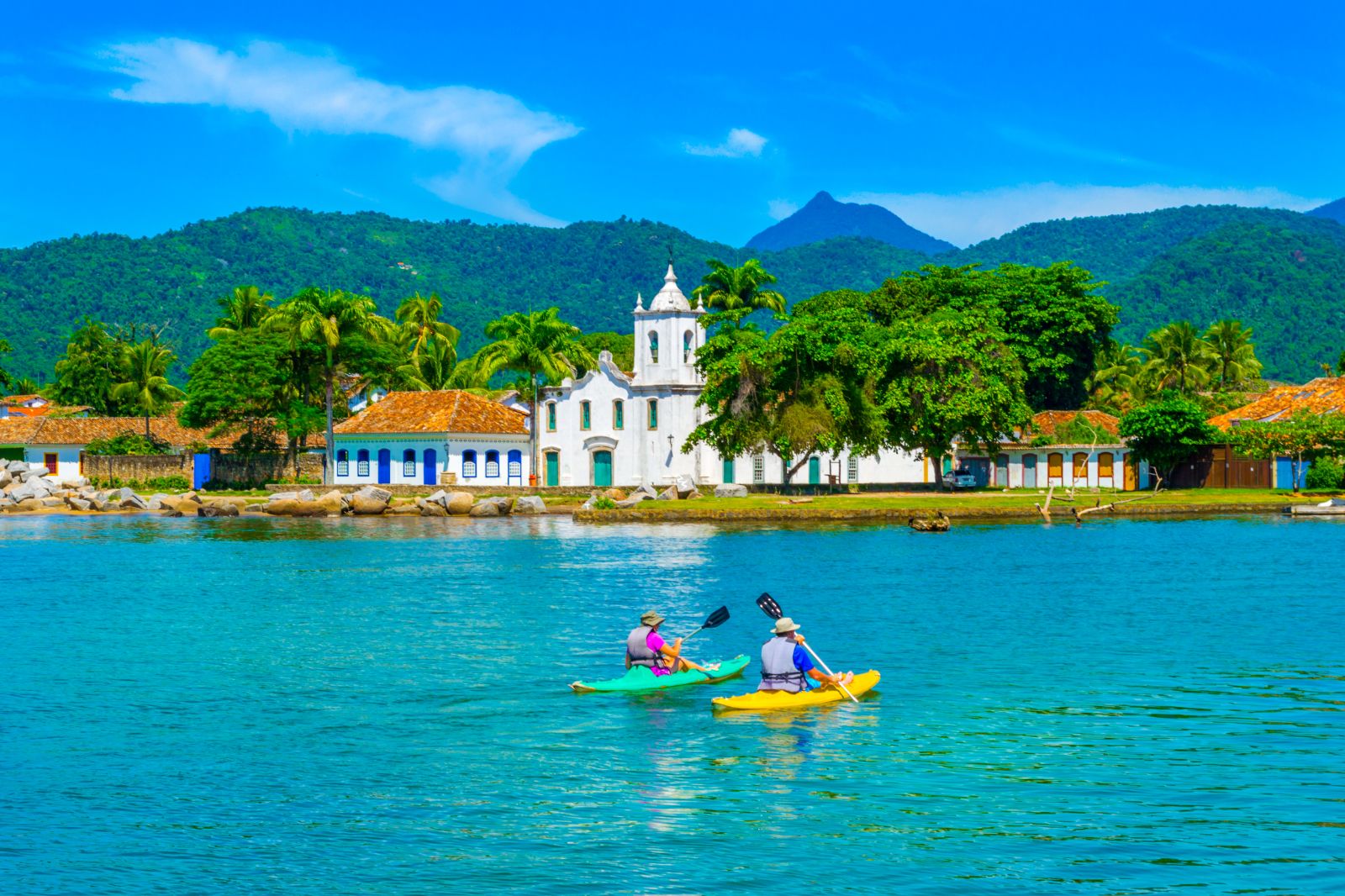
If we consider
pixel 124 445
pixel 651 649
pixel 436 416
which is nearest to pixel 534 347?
pixel 436 416

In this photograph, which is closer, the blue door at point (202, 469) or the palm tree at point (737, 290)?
the palm tree at point (737, 290)

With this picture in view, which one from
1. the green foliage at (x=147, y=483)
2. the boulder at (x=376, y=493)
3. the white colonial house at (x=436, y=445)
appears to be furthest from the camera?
the green foliage at (x=147, y=483)

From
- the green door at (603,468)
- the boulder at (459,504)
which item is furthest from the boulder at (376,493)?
the green door at (603,468)

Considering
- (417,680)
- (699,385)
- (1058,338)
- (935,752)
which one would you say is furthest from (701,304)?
(935,752)

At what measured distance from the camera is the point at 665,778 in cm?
1728

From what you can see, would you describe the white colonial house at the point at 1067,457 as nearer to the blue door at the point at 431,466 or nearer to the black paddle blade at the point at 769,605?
the blue door at the point at 431,466

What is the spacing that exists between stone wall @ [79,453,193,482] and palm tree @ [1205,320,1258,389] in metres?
73.7

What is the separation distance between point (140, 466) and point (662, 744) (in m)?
77.7

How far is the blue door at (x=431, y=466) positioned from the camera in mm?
81250

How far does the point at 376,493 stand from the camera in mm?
74625

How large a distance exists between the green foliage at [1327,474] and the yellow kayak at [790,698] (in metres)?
55.1

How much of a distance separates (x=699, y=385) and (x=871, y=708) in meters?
56.8

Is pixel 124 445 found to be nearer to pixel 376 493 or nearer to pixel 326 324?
pixel 326 324

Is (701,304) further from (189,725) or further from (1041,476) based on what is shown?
(189,725)
